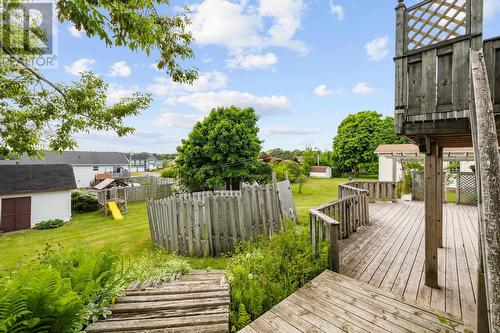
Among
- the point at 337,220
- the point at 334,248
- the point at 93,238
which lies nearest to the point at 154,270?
the point at 334,248

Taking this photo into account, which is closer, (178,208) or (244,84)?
(178,208)

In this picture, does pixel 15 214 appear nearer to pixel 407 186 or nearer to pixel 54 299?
pixel 54 299

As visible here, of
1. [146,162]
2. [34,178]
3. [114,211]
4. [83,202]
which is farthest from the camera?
[146,162]

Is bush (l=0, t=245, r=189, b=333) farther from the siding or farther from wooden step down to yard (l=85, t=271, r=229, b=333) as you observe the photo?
the siding

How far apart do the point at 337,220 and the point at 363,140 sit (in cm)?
3322

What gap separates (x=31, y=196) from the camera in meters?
14.7

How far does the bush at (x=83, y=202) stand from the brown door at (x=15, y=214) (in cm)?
312

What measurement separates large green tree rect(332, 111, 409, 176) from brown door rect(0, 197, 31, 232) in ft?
118

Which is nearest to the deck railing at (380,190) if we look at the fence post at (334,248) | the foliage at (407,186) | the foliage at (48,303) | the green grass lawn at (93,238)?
the foliage at (407,186)

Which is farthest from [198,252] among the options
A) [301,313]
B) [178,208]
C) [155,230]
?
[301,313]

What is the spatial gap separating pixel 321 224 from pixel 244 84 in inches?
558

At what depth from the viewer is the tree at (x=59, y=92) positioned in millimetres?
5285

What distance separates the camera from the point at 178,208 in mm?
7301

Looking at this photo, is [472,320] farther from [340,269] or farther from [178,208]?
[178,208]
